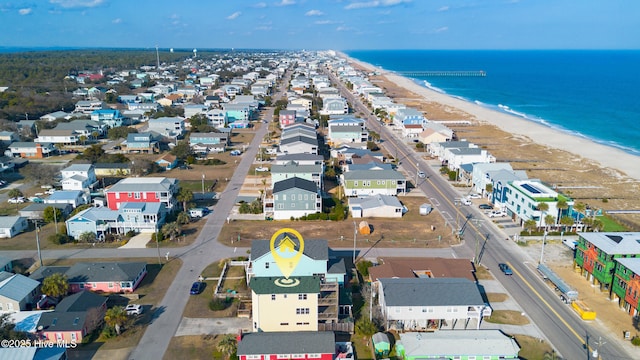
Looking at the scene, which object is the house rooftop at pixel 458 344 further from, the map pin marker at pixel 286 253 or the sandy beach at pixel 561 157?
the sandy beach at pixel 561 157

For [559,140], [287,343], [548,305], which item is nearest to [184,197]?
[287,343]

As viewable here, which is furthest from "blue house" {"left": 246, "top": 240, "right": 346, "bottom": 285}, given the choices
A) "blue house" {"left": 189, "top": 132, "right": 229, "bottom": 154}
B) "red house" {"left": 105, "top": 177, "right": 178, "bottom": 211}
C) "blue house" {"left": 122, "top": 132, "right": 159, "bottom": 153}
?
"blue house" {"left": 122, "top": 132, "right": 159, "bottom": 153}

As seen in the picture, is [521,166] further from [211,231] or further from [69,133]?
[69,133]

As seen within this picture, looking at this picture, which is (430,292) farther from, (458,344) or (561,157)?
(561,157)

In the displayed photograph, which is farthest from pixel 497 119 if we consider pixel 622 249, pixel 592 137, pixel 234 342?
pixel 234 342

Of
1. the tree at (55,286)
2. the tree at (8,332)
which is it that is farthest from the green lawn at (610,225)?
the tree at (8,332)

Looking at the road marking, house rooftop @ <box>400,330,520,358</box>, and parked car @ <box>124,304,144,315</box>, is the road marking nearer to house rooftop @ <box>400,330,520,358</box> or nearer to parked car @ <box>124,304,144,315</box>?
house rooftop @ <box>400,330,520,358</box>
